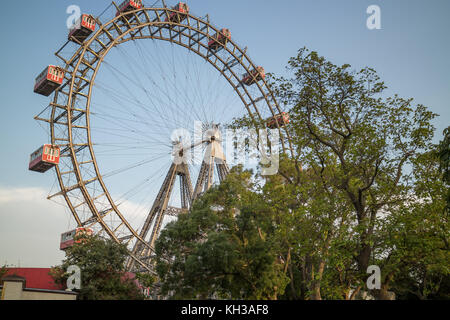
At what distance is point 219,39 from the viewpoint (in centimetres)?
3297

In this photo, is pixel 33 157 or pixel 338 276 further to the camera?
pixel 33 157

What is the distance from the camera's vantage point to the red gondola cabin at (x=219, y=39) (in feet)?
107

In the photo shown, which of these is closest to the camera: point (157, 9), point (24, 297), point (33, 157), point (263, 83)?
point (24, 297)

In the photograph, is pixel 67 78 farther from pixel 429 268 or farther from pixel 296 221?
pixel 429 268

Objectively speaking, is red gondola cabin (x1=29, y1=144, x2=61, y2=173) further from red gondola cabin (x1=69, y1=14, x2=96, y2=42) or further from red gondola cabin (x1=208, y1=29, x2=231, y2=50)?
red gondola cabin (x1=208, y1=29, x2=231, y2=50)

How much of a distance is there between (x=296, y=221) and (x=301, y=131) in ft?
12.3

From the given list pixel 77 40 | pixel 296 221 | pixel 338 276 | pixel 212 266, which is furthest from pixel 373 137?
pixel 77 40

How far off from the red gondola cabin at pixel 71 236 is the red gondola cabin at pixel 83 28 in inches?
458

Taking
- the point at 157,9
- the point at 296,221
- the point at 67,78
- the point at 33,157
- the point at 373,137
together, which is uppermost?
the point at 157,9

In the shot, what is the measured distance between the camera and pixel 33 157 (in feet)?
82.0

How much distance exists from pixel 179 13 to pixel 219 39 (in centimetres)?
394

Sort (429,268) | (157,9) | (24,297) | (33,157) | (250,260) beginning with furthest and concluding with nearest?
(157,9) < (33,157) < (250,260) < (429,268) < (24,297)

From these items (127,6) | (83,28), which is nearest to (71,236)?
(83,28)

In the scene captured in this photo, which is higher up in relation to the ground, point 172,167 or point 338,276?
point 172,167
